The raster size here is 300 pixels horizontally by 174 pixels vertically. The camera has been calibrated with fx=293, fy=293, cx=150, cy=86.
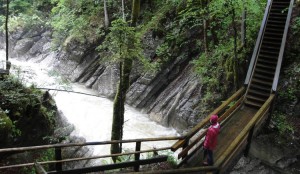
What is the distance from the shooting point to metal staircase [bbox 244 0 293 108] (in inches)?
513

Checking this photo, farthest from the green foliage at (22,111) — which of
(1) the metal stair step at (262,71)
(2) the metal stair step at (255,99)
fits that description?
(1) the metal stair step at (262,71)

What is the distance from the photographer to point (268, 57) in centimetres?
1412

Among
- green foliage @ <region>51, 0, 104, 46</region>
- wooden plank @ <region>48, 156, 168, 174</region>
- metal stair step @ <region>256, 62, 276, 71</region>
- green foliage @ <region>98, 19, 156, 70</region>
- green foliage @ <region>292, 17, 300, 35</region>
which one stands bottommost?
wooden plank @ <region>48, 156, 168, 174</region>

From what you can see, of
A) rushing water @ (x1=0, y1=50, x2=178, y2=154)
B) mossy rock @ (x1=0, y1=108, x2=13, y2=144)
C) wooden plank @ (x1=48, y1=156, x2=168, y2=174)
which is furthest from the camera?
rushing water @ (x1=0, y1=50, x2=178, y2=154)

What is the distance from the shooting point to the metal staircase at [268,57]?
1304 cm

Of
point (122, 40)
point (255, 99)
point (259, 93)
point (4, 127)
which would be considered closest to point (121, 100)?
point (122, 40)

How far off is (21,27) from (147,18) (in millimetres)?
18539

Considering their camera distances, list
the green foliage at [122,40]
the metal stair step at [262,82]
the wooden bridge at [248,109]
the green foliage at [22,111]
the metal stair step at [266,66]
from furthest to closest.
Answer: the metal stair step at [266,66] → the metal stair step at [262,82] → the green foliage at [122,40] → the green foliage at [22,111] → the wooden bridge at [248,109]

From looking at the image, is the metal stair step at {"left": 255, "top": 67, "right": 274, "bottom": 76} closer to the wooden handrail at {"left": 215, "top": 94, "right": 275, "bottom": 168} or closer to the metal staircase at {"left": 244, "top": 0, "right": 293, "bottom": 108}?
the metal staircase at {"left": 244, "top": 0, "right": 293, "bottom": 108}

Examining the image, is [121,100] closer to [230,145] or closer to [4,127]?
[4,127]

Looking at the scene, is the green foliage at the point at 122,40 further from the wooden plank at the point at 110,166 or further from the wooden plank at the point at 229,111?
the wooden plank at the point at 110,166

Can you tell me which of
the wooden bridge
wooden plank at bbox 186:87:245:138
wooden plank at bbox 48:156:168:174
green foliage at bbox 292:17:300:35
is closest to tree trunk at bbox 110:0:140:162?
the wooden bridge

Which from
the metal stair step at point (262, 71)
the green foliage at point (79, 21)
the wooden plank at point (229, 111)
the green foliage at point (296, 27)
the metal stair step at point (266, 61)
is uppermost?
the green foliage at point (79, 21)

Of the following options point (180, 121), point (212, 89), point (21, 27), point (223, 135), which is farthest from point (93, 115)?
point (21, 27)
